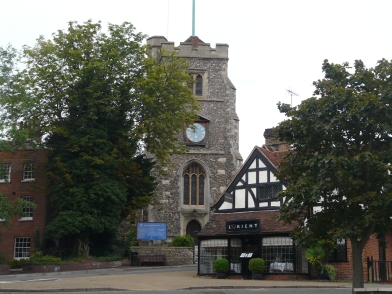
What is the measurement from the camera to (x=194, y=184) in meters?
45.5

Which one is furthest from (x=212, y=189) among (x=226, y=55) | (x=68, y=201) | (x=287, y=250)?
(x=287, y=250)

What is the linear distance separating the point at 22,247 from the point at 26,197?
10.5 feet

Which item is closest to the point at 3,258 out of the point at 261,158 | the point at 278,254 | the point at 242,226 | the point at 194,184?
the point at 242,226

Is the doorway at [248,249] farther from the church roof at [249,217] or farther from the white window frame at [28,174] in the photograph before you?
the white window frame at [28,174]

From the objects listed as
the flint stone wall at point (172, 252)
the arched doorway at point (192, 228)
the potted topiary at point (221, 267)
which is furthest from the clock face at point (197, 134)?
the potted topiary at point (221, 267)

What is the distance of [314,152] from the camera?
17.1 m

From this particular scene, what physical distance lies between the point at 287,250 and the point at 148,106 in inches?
515

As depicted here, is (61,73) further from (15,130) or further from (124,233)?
(124,233)

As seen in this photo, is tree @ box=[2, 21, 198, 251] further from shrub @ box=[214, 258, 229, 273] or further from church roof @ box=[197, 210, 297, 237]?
shrub @ box=[214, 258, 229, 273]

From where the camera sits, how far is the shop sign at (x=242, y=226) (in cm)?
2683

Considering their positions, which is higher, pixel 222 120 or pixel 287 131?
pixel 222 120

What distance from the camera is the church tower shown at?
44469mm

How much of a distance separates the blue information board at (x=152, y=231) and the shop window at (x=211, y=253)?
26.6ft

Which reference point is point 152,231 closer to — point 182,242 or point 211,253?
point 182,242
